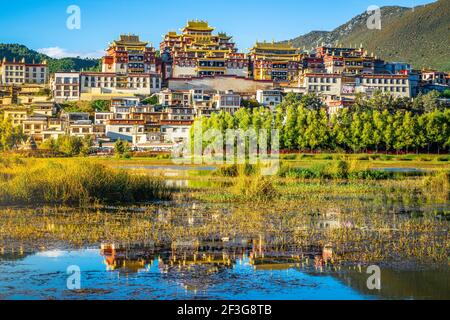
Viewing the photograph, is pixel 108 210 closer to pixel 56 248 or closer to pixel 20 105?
pixel 56 248

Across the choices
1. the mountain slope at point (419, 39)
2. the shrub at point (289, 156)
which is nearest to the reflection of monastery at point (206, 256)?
the shrub at point (289, 156)

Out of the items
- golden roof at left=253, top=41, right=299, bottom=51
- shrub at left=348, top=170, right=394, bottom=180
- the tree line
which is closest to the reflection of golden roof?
golden roof at left=253, top=41, right=299, bottom=51

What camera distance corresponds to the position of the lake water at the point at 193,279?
45.7 feet

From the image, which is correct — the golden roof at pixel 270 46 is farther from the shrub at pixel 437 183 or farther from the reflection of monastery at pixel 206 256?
the reflection of monastery at pixel 206 256

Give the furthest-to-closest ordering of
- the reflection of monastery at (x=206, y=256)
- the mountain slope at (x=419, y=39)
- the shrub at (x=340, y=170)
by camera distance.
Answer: the mountain slope at (x=419, y=39)
the shrub at (x=340, y=170)
the reflection of monastery at (x=206, y=256)

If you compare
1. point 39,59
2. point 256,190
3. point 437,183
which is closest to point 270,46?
point 39,59

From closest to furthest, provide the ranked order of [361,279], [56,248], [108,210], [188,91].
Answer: [361,279] → [56,248] → [108,210] → [188,91]

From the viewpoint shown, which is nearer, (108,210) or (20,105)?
(108,210)

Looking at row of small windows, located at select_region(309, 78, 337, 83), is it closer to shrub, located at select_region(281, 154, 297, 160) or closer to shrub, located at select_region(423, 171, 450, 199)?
shrub, located at select_region(281, 154, 297, 160)
